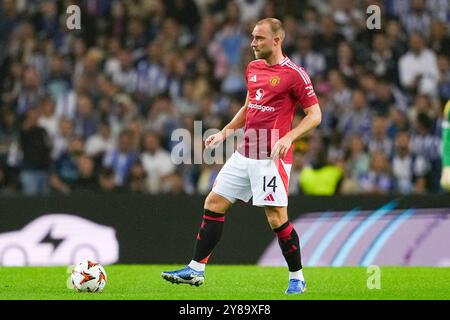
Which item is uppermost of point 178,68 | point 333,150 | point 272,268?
point 178,68

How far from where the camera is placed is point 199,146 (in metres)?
14.0

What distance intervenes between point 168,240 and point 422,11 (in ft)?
20.1

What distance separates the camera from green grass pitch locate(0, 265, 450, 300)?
830 cm

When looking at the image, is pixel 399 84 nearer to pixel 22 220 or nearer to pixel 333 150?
pixel 333 150

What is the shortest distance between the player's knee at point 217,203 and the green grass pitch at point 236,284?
2.09 feet

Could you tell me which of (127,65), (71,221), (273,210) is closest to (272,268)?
(71,221)

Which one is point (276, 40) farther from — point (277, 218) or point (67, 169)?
point (67, 169)

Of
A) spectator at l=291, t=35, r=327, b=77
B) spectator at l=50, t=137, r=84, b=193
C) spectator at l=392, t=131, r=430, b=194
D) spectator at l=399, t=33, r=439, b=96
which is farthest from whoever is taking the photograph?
spectator at l=291, t=35, r=327, b=77

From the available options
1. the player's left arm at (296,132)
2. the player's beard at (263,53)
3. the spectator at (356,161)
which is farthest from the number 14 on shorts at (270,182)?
the spectator at (356,161)

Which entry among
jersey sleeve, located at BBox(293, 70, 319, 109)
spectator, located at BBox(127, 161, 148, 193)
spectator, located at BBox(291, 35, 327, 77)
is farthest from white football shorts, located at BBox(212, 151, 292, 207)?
spectator, located at BBox(291, 35, 327, 77)

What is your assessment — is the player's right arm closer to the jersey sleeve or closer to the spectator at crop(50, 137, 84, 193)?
the jersey sleeve

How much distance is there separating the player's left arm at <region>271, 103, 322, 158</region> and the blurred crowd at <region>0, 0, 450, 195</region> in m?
4.51

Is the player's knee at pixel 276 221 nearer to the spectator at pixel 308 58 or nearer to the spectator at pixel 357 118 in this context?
the spectator at pixel 357 118

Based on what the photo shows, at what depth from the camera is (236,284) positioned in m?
9.41
